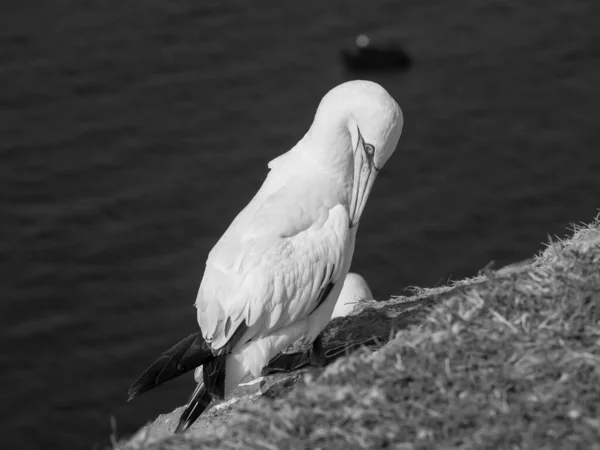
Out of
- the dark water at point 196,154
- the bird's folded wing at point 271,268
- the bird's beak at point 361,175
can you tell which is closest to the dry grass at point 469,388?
the bird's folded wing at point 271,268

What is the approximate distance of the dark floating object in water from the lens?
17203 millimetres

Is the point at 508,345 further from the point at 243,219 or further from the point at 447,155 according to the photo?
the point at 447,155

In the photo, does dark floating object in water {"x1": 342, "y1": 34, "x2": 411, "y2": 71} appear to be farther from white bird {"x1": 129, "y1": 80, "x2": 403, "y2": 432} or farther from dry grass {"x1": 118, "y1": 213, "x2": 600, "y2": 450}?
dry grass {"x1": 118, "y1": 213, "x2": 600, "y2": 450}

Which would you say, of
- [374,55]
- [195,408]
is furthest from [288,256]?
[374,55]

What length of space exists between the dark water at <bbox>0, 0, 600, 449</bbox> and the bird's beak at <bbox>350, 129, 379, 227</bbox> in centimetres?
575

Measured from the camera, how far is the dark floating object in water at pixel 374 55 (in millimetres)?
17203

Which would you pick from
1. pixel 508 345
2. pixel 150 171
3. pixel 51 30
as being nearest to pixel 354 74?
pixel 150 171

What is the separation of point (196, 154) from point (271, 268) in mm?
8505

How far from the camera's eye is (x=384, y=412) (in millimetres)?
4891

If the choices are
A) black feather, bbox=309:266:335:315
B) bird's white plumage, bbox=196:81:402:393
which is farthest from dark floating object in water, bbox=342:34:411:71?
black feather, bbox=309:266:335:315

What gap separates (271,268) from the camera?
25.0 feet

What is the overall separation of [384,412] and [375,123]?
142 inches

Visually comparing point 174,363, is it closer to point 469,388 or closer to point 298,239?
point 298,239

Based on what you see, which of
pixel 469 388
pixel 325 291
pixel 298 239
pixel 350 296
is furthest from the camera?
pixel 350 296
